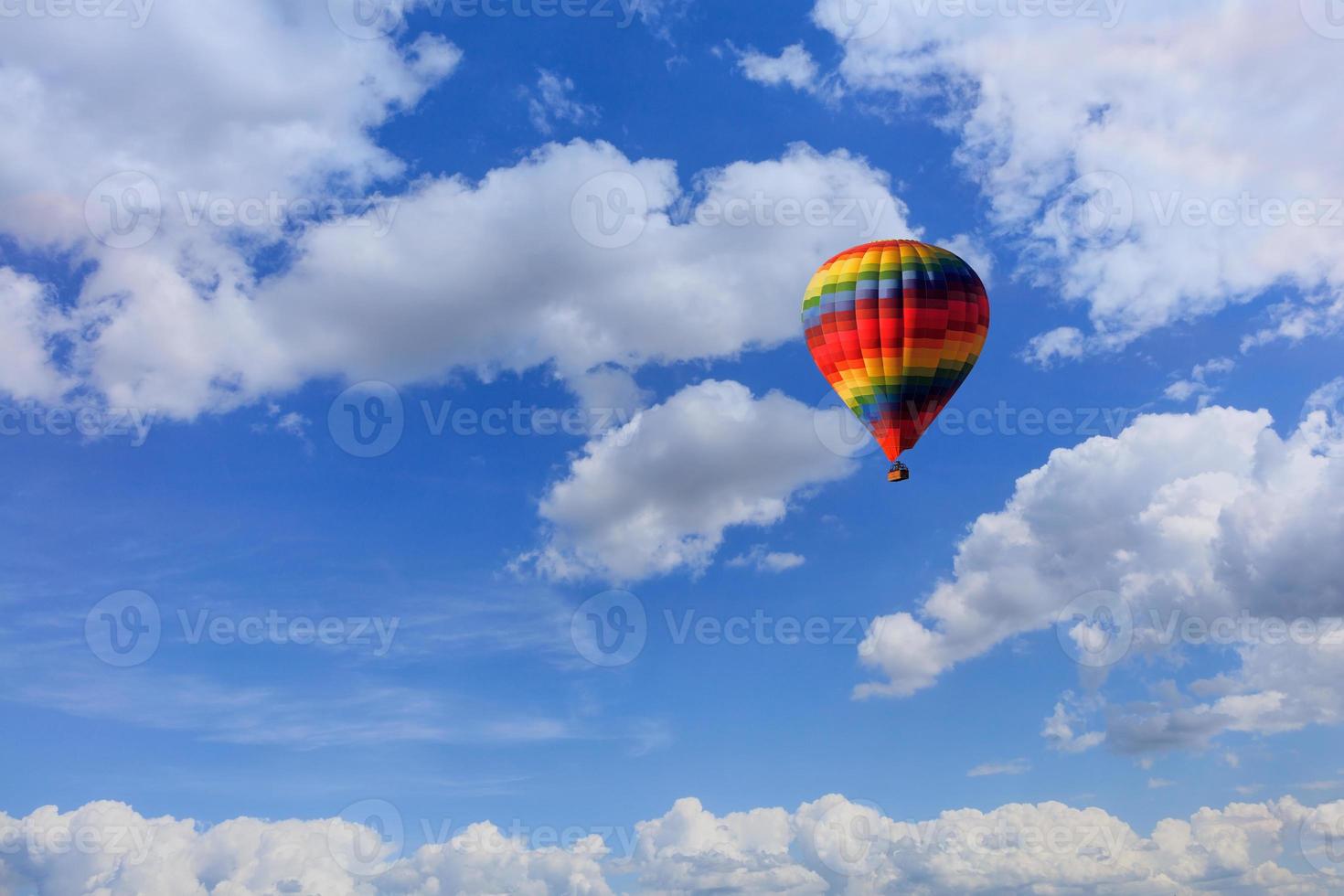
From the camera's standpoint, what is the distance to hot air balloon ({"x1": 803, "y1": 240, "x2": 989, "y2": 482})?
268 ft

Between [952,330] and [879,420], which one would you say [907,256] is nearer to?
[952,330]

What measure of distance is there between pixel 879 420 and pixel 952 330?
8.19 meters

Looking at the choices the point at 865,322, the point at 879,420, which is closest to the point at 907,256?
the point at 865,322

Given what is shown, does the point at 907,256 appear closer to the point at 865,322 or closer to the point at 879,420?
the point at 865,322

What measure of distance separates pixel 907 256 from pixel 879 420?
38.8ft

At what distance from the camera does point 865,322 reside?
82.2 metres

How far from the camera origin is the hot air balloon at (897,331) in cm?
8169

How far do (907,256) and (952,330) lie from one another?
6125 mm

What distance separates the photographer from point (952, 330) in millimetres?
82750

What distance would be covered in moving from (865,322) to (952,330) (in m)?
6.27

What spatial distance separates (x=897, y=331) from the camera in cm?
8162

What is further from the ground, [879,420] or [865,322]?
[865,322]

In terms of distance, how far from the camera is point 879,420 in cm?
8431
